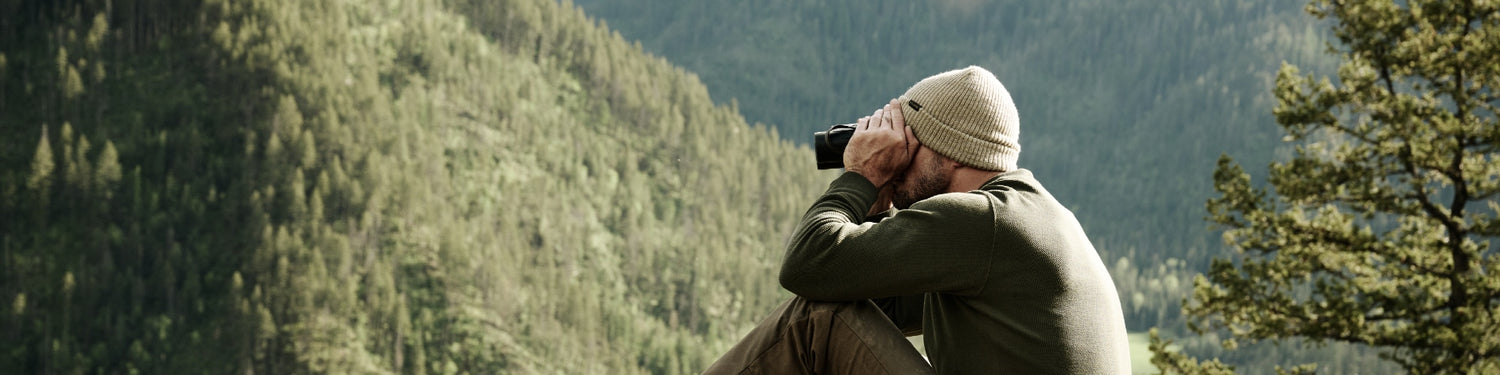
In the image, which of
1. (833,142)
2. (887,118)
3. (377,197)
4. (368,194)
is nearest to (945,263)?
(887,118)

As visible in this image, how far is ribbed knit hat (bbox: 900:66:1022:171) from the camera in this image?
11.9 ft

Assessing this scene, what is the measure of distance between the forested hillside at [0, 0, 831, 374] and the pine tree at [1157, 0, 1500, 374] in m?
102

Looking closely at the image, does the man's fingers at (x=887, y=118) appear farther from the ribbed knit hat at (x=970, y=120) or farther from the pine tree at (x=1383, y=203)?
the pine tree at (x=1383, y=203)

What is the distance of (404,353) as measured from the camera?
358ft

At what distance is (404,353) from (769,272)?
4323 cm

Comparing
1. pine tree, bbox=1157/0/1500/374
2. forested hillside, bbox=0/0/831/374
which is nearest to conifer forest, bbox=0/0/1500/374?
forested hillside, bbox=0/0/831/374

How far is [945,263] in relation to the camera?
3.20m

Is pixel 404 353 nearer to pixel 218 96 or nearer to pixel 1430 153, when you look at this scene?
pixel 218 96

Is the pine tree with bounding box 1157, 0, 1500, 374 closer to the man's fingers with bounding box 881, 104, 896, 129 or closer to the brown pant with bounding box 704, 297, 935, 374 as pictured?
the man's fingers with bounding box 881, 104, 896, 129

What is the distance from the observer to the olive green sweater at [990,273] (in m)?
3.20

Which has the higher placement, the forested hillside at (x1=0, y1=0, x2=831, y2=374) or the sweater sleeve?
the sweater sleeve

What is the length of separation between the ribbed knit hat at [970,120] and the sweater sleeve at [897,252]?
0.39m

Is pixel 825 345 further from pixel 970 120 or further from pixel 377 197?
pixel 377 197

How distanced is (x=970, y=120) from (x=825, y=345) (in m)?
0.75
